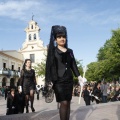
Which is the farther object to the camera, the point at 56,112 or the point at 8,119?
the point at 56,112

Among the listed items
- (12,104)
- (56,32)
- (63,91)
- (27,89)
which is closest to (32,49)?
(12,104)

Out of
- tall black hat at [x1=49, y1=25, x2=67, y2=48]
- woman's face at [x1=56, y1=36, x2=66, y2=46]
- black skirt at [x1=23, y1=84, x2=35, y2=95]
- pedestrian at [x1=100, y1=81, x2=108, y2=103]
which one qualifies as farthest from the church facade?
woman's face at [x1=56, y1=36, x2=66, y2=46]

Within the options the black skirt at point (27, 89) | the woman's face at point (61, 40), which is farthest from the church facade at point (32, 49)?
the woman's face at point (61, 40)

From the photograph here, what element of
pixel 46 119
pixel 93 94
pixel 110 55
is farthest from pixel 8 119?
pixel 110 55

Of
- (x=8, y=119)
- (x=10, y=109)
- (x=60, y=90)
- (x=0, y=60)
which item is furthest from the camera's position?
(x=0, y=60)

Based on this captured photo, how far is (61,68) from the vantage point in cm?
446

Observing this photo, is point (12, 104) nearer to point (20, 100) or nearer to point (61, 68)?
point (20, 100)

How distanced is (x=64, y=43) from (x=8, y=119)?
2.95 metres

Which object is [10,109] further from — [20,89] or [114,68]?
[114,68]

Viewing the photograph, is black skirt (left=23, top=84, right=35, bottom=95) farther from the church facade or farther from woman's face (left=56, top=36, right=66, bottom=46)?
the church facade

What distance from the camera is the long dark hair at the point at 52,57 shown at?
4414 mm

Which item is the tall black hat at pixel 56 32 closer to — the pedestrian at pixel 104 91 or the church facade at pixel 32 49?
the pedestrian at pixel 104 91

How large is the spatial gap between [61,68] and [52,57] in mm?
225

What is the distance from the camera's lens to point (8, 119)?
6.66 m
